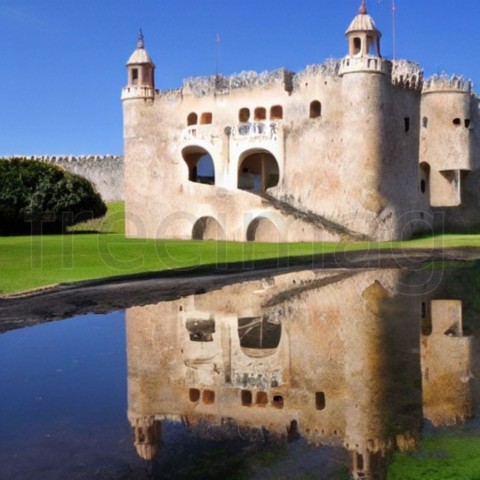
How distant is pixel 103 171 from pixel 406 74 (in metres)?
30.7

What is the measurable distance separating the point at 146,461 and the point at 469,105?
3931cm

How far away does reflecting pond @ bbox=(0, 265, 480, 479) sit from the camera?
5551 millimetres

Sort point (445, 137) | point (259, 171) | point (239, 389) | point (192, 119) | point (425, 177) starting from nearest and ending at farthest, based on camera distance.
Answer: point (239, 389)
point (192, 119)
point (445, 137)
point (425, 177)
point (259, 171)

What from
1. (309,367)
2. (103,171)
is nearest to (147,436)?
(309,367)

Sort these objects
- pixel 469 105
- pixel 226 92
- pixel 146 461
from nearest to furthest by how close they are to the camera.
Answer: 1. pixel 146 461
2. pixel 226 92
3. pixel 469 105

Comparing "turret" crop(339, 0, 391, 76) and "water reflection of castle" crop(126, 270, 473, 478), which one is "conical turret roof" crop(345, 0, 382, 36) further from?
"water reflection of castle" crop(126, 270, 473, 478)

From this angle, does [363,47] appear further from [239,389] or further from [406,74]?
[239,389]

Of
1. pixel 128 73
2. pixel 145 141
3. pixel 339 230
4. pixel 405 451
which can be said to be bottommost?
pixel 405 451

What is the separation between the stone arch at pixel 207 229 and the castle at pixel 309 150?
0.26ft

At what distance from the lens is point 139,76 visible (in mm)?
39281

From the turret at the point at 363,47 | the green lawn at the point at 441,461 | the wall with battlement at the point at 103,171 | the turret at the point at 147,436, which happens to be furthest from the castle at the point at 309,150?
the green lawn at the point at 441,461

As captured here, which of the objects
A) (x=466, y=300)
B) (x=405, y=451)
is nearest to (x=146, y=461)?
(x=405, y=451)

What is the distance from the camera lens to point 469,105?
134 feet

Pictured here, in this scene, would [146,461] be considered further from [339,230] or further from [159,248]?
[339,230]
